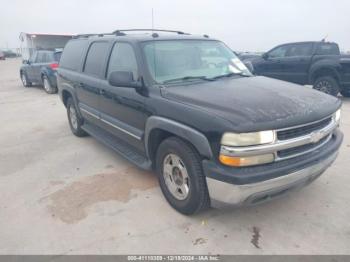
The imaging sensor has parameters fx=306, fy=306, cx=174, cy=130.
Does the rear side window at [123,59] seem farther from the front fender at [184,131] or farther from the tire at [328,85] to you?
the tire at [328,85]

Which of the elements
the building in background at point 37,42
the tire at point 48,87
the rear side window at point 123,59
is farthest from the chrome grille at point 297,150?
the building in background at point 37,42

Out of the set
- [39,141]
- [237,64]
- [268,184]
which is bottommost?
[39,141]

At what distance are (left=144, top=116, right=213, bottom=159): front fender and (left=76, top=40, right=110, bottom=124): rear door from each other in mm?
1568

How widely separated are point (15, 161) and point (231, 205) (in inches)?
148

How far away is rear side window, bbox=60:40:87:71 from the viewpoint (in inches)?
209

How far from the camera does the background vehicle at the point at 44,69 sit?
11.4m

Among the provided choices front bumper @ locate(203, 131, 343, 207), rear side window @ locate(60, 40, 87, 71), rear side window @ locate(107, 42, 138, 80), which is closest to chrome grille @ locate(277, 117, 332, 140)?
front bumper @ locate(203, 131, 343, 207)

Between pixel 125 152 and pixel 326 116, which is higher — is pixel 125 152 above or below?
below

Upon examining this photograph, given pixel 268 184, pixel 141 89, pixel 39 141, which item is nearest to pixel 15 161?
pixel 39 141

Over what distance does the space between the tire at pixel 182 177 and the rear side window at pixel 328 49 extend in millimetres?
8269

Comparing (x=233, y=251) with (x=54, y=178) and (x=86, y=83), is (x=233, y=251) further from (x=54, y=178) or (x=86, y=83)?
(x=86, y=83)

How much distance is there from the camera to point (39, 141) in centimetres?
586

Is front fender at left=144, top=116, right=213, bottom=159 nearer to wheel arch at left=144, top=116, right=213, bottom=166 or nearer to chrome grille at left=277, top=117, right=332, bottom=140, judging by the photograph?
wheel arch at left=144, top=116, right=213, bottom=166

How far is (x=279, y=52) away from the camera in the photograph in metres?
10.4
